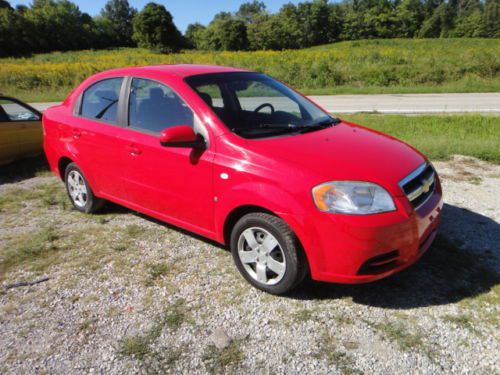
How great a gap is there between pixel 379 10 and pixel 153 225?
98413 mm

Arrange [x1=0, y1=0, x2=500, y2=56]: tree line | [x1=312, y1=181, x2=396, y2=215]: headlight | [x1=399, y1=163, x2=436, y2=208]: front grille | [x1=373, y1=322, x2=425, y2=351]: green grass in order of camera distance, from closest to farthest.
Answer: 1. [x1=373, y1=322, x2=425, y2=351]: green grass
2. [x1=312, y1=181, x2=396, y2=215]: headlight
3. [x1=399, y1=163, x2=436, y2=208]: front grille
4. [x1=0, y1=0, x2=500, y2=56]: tree line

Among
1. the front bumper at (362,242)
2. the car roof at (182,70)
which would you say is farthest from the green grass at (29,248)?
the front bumper at (362,242)

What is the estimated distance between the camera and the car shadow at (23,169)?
21.6 feet

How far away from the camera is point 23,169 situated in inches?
278

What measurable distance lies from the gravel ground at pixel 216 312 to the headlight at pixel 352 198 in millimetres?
799

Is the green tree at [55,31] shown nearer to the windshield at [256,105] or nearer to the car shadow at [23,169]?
the car shadow at [23,169]

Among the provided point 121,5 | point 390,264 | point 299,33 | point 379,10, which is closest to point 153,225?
point 390,264

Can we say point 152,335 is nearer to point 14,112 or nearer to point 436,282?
point 436,282

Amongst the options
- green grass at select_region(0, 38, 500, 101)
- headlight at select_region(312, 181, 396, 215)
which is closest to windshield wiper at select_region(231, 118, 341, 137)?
headlight at select_region(312, 181, 396, 215)

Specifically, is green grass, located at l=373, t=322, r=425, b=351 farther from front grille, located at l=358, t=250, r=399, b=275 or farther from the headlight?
the headlight

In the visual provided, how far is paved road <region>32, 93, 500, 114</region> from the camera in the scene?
12.6 metres

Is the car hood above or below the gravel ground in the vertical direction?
above

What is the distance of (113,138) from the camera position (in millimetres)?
3934

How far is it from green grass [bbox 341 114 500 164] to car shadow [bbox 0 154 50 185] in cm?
665
